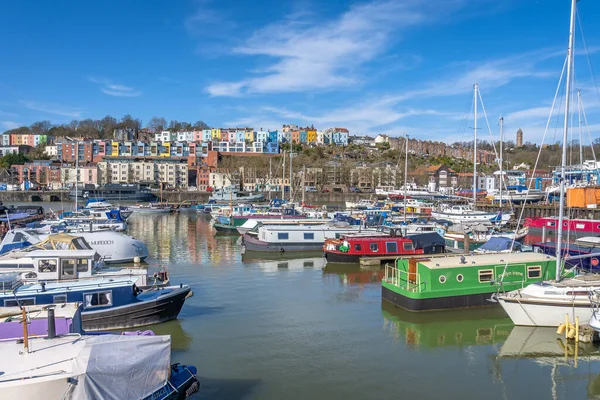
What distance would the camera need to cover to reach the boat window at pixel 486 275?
65.1 ft

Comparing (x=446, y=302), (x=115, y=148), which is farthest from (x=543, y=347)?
(x=115, y=148)

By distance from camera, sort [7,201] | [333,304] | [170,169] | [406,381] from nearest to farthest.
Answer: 1. [406,381]
2. [333,304]
3. [7,201]
4. [170,169]

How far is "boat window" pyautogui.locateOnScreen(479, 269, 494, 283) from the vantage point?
1983 cm

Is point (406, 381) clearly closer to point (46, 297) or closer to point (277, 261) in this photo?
point (46, 297)

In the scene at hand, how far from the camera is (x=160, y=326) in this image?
17.5m

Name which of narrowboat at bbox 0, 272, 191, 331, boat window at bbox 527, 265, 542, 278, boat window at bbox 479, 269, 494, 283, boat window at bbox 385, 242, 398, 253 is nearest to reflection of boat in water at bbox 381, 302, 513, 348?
boat window at bbox 479, 269, 494, 283

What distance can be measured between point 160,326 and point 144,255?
1449cm

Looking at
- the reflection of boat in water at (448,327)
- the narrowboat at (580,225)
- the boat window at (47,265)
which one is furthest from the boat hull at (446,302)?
the narrowboat at (580,225)

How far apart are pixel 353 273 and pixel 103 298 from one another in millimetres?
15193

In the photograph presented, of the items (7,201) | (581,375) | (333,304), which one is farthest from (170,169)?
(581,375)

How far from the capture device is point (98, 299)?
16281 mm

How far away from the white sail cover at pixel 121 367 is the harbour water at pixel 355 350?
3.19 m

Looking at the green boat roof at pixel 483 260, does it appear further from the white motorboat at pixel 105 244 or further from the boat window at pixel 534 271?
the white motorboat at pixel 105 244

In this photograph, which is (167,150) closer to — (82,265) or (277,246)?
(277,246)
